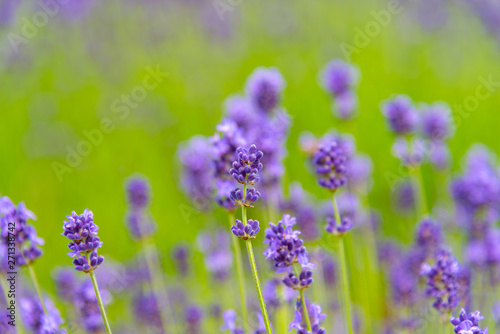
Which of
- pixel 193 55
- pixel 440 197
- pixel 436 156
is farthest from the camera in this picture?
pixel 193 55

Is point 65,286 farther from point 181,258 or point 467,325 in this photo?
point 467,325

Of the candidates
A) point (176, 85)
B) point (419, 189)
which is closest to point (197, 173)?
point (419, 189)

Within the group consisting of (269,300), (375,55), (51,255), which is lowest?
(269,300)

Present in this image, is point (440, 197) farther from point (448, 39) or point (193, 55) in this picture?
point (193, 55)

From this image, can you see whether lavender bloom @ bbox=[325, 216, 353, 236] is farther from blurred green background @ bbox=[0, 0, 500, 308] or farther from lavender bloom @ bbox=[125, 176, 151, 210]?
blurred green background @ bbox=[0, 0, 500, 308]

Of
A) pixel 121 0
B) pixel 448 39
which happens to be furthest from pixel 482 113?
pixel 121 0

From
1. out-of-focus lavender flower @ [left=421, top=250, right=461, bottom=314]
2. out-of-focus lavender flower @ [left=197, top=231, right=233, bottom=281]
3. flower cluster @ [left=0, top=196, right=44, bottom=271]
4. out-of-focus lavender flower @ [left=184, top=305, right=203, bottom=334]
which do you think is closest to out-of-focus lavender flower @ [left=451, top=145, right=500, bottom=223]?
out-of-focus lavender flower @ [left=421, top=250, right=461, bottom=314]
